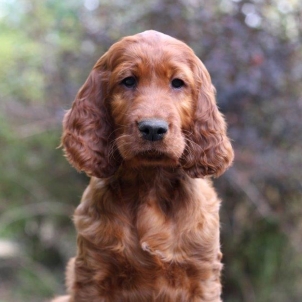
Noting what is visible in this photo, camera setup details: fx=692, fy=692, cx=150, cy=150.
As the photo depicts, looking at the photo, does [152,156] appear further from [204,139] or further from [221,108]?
[221,108]

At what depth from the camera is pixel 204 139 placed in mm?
3703

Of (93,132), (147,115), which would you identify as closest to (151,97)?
(147,115)

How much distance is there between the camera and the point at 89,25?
629 cm

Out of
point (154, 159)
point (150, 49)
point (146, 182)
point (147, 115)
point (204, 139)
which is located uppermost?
point (150, 49)

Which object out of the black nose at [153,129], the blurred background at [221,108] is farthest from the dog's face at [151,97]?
the blurred background at [221,108]

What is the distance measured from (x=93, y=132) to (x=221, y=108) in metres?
2.35

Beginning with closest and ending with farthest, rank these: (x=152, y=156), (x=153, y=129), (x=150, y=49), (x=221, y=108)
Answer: (x=153, y=129) < (x=152, y=156) < (x=150, y=49) < (x=221, y=108)

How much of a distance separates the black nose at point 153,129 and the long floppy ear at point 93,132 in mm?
390

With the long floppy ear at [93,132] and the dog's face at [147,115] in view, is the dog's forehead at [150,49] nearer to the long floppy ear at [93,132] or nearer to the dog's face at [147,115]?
the dog's face at [147,115]

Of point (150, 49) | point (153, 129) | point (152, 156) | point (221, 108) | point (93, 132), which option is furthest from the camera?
point (221, 108)

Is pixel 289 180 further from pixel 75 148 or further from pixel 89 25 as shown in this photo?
pixel 75 148

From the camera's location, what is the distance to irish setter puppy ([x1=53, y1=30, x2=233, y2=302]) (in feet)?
11.5

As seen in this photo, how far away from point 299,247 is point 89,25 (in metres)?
2.86

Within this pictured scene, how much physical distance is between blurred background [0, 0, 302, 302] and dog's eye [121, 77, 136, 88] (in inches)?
84.9
